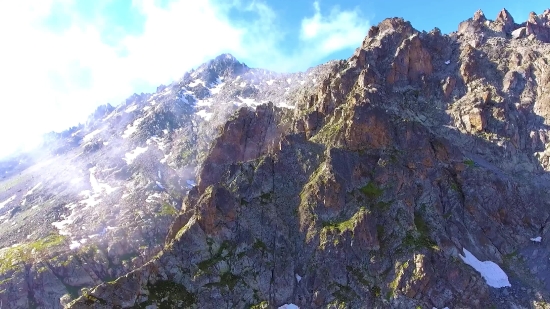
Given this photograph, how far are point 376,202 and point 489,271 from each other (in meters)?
29.8

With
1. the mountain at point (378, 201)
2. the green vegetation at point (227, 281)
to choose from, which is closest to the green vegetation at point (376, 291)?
the mountain at point (378, 201)

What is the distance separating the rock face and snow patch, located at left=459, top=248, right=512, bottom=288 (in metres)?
1.55

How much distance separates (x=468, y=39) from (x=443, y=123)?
187ft

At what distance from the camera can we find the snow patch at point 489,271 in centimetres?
9950

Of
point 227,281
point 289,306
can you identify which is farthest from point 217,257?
point 289,306

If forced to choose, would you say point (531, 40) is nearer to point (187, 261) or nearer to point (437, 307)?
point (437, 307)

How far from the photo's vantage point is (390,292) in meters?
95.6

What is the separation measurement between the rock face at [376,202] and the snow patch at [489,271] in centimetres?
155

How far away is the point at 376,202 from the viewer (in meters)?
114

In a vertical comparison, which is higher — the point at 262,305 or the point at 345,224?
the point at 345,224

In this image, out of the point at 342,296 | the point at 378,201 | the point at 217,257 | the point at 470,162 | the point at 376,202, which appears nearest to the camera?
the point at 342,296

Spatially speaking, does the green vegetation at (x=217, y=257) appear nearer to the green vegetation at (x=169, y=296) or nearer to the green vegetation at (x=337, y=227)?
the green vegetation at (x=169, y=296)

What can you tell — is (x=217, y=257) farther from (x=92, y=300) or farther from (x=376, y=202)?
(x=376, y=202)

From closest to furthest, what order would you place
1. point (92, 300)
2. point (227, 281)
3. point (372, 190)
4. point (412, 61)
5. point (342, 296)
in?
point (92, 300) → point (342, 296) → point (227, 281) → point (372, 190) → point (412, 61)
